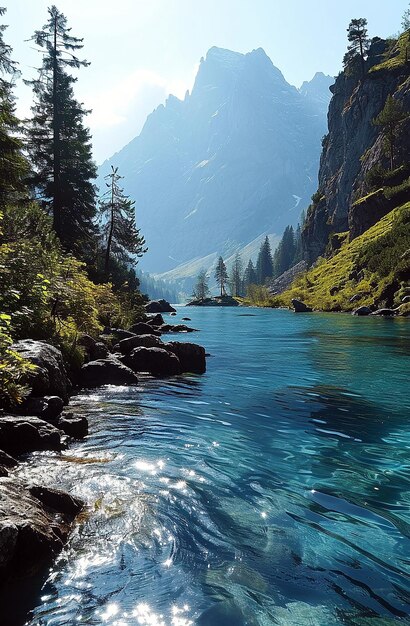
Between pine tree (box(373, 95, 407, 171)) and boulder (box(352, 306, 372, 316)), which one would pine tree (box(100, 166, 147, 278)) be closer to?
boulder (box(352, 306, 372, 316))

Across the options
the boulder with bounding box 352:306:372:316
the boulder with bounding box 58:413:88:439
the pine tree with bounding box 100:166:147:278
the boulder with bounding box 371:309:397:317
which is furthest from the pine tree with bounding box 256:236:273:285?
the boulder with bounding box 58:413:88:439

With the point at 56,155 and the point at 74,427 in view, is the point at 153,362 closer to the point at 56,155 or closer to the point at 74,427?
the point at 74,427

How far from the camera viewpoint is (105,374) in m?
15.8

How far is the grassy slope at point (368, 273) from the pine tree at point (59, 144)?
4011cm

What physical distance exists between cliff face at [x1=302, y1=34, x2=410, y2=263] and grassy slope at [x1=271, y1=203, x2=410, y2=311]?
31.7 ft

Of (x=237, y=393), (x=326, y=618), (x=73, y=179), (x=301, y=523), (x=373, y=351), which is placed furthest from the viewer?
(x=73, y=179)

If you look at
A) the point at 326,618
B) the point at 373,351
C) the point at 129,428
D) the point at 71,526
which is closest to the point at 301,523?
the point at 326,618

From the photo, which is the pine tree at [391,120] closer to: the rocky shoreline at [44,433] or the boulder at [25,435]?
the rocky shoreline at [44,433]

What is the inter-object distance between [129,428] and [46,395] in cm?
235

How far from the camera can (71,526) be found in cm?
562

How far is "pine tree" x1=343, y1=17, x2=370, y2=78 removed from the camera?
114m

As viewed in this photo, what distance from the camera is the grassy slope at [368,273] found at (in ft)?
186

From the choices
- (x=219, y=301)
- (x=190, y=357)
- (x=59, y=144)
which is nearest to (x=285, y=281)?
(x=219, y=301)

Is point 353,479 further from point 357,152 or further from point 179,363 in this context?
point 357,152
